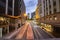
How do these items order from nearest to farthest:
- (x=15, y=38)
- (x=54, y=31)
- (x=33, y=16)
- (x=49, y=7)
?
(x=54, y=31)
(x=15, y=38)
(x=33, y=16)
(x=49, y=7)

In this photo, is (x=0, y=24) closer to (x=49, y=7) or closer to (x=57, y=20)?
(x=57, y=20)

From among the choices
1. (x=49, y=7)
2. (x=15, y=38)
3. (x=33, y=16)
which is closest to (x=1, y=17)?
(x=15, y=38)

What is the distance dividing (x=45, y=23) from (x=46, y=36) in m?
0.77

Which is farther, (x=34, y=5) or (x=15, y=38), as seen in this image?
(x=34, y=5)

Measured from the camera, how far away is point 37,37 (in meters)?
4.20

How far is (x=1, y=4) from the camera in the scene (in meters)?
4.91

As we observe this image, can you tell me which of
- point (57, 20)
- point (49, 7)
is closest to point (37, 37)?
point (57, 20)

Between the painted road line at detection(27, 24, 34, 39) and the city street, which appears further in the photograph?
the painted road line at detection(27, 24, 34, 39)

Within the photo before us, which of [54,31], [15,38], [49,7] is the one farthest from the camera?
[49,7]

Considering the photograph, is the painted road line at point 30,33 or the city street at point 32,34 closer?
the city street at point 32,34

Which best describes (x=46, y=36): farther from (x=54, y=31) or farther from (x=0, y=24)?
(x=0, y=24)

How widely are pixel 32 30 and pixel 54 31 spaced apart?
110 cm

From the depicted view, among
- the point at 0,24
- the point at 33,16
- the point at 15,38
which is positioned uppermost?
the point at 33,16

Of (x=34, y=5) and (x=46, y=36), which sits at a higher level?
(x=34, y=5)
